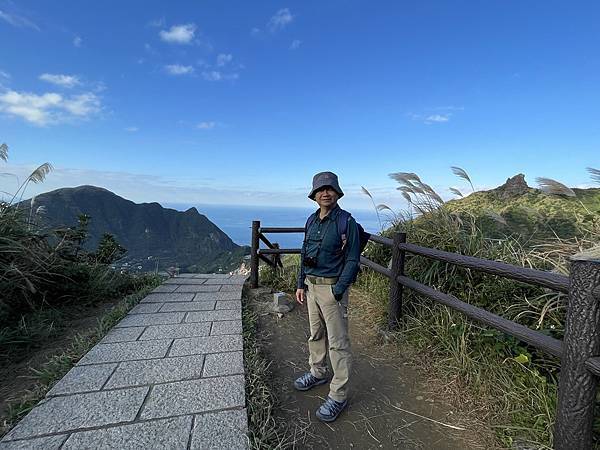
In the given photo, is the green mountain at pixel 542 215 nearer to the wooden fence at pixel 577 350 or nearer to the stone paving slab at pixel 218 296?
the wooden fence at pixel 577 350

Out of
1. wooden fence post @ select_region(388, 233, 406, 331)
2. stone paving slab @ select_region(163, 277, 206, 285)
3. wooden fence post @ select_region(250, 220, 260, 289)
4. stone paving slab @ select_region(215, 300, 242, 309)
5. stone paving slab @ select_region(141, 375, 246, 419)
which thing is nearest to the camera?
stone paving slab @ select_region(141, 375, 246, 419)

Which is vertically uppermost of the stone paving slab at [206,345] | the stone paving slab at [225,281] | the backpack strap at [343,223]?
the backpack strap at [343,223]

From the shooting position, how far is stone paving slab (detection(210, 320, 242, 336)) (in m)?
3.25

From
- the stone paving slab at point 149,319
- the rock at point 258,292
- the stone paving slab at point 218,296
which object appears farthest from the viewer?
the rock at point 258,292

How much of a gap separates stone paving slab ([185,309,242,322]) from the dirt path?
69 centimetres

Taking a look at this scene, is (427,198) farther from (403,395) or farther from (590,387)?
(590,387)

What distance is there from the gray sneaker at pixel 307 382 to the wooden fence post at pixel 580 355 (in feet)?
5.02

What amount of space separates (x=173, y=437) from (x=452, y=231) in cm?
318

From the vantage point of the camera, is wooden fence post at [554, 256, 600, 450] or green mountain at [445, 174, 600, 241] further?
green mountain at [445, 174, 600, 241]

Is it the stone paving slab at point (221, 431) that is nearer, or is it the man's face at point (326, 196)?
the stone paving slab at point (221, 431)

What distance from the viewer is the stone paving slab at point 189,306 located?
395 cm

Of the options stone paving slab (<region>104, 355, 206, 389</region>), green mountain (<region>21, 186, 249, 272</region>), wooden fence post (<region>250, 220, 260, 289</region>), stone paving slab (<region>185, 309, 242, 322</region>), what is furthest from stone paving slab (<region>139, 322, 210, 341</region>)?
green mountain (<region>21, 186, 249, 272</region>)

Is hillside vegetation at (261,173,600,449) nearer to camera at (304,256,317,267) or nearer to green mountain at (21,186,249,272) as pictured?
camera at (304,256,317,267)

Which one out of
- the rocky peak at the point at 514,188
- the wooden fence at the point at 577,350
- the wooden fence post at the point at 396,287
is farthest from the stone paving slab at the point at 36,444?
the rocky peak at the point at 514,188
